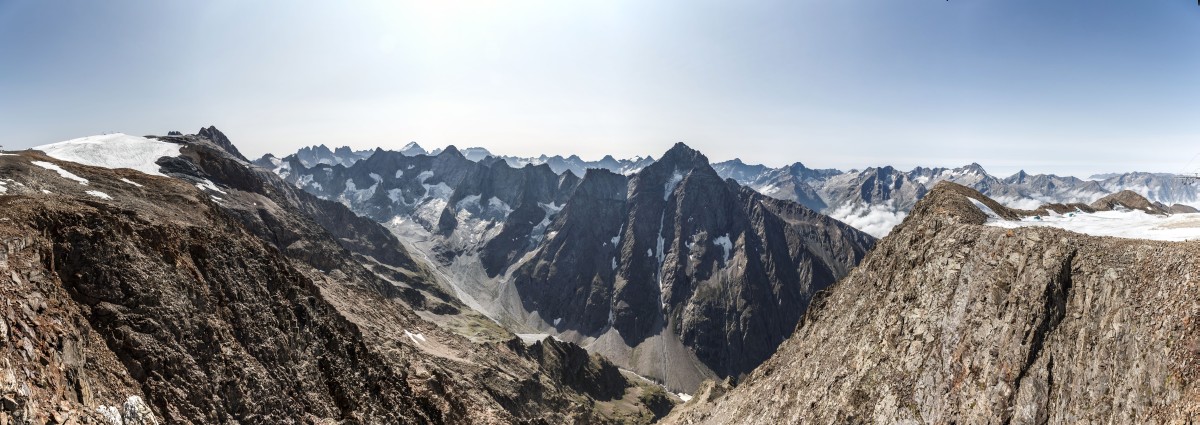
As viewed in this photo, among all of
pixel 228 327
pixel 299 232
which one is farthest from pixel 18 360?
pixel 299 232

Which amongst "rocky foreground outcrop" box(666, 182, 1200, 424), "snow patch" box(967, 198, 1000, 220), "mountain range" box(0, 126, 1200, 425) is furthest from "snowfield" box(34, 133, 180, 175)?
"snow patch" box(967, 198, 1000, 220)

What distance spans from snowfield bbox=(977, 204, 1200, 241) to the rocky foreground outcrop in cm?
390

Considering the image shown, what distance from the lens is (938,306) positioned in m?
46.8

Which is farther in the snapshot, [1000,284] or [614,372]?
[614,372]

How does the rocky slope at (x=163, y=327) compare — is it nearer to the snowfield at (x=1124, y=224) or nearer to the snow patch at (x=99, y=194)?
the snow patch at (x=99, y=194)

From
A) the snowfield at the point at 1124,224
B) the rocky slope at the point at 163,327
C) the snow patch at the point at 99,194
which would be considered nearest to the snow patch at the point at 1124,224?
the snowfield at the point at 1124,224

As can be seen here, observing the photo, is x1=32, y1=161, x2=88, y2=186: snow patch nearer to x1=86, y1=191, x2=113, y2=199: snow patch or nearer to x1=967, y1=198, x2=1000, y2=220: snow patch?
x1=86, y1=191, x2=113, y2=199: snow patch

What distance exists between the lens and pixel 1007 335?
4047 cm

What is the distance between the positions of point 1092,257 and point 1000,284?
6.24m

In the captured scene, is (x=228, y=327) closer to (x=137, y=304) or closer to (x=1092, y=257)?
(x=137, y=304)

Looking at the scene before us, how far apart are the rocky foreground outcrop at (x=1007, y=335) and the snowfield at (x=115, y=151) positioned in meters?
158

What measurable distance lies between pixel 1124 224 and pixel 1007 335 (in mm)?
21726

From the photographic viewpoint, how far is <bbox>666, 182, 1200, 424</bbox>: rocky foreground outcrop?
31312mm

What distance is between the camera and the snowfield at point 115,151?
130 meters
